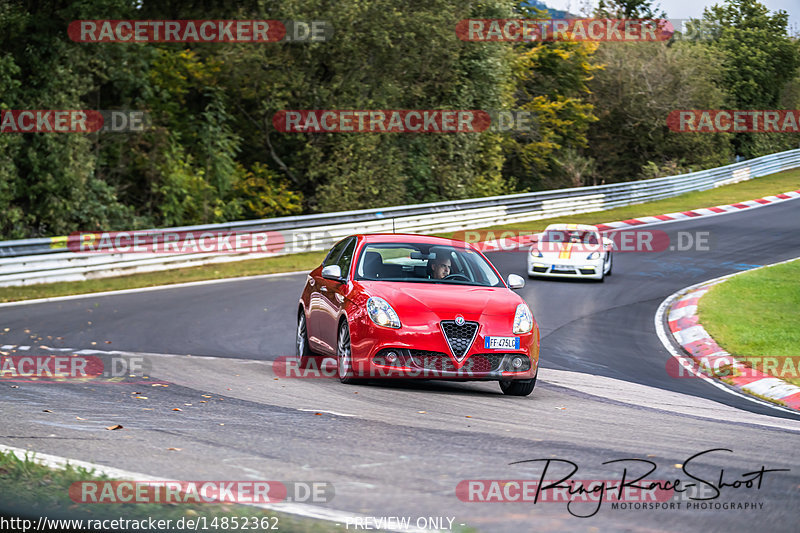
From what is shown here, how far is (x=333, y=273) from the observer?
32.8 feet

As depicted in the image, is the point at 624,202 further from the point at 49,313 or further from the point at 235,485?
the point at 235,485

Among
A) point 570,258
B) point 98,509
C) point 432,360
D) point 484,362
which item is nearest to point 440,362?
point 432,360

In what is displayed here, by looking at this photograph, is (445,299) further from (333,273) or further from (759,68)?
(759,68)

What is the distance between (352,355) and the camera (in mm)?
9070

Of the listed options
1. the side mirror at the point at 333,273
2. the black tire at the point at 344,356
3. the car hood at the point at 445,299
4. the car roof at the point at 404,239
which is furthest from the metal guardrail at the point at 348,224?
the car hood at the point at 445,299

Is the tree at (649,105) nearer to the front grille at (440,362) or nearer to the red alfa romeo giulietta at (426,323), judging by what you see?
the red alfa romeo giulietta at (426,323)

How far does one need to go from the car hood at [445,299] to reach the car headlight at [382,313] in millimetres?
53

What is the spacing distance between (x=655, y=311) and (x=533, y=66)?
1317 inches

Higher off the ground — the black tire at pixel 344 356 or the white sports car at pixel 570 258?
the white sports car at pixel 570 258

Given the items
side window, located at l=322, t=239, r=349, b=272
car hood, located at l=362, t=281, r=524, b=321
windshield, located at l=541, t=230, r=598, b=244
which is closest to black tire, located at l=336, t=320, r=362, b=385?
car hood, located at l=362, t=281, r=524, b=321

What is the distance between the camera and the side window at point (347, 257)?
Result: 1021cm

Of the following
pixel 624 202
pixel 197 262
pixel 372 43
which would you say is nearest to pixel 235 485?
pixel 197 262

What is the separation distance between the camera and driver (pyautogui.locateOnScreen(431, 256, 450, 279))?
10.1 m

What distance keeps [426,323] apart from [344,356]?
1.04 m
